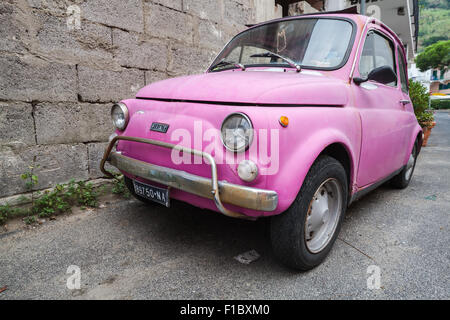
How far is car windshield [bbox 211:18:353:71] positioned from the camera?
96.5 inches

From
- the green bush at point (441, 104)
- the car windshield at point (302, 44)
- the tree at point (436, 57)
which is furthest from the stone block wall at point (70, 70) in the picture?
the tree at point (436, 57)

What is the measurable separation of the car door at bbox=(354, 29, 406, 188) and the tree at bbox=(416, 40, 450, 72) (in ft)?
203

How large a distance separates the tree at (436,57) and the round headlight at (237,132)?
64124 mm

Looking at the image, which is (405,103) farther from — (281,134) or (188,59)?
(188,59)

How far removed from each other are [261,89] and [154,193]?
3.35ft

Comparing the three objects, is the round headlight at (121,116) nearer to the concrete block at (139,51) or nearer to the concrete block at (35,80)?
the concrete block at (35,80)

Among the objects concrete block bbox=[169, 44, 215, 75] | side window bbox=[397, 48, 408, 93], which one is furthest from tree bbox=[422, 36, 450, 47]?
concrete block bbox=[169, 44, 215, 75]

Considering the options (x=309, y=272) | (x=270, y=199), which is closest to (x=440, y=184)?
(x=309, y=272)

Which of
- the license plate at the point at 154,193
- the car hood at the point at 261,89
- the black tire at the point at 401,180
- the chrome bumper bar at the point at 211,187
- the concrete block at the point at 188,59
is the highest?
the concrete block at the point at 188,59

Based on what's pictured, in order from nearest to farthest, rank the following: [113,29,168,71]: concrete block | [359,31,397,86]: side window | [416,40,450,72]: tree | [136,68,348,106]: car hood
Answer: [136,68,348,106]: car hood → [359,31,397,86]: side window → [113,29,168,71]: concrete block → [416,40,450,72]: tree

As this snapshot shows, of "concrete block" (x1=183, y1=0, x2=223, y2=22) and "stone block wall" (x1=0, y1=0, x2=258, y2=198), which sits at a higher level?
"concrete block" (x1=183, y1=0, x2=223, y2=22)

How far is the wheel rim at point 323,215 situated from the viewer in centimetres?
207

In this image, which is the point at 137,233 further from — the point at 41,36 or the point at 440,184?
the point at 440,184

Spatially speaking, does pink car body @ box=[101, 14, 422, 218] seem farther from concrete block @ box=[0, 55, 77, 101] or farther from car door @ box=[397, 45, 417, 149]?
concrete block @ box=[0, 55, 77, 101]
